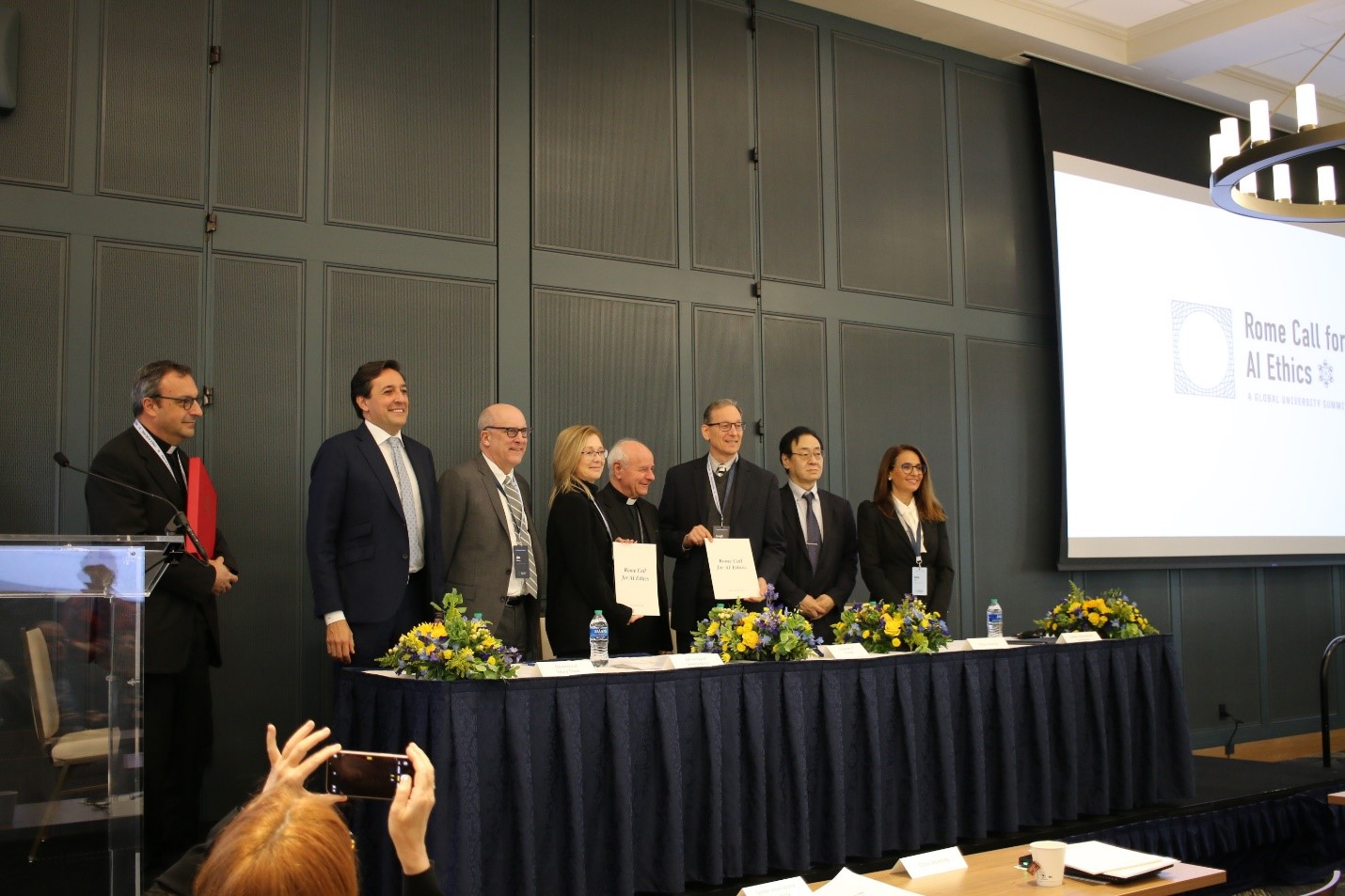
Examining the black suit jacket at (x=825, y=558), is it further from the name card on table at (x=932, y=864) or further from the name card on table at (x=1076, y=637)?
the name card on table at (x=932, y=864)

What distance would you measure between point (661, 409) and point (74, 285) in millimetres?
2681

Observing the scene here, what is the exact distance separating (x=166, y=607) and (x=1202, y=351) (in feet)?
21.8

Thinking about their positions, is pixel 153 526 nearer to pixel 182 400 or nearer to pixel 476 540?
pixel 182 400

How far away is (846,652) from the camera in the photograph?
4.14m

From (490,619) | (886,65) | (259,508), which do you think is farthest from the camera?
(886,65)

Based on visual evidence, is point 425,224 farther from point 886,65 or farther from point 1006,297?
point 1006,297

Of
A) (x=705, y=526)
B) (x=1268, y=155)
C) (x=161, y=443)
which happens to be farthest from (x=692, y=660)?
(x=1268, y=155)

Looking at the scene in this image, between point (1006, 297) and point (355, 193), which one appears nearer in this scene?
point (355, 193)

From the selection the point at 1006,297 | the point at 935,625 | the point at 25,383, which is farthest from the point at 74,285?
the point at 1006,297

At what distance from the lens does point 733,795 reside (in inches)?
145

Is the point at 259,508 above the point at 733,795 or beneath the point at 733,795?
above

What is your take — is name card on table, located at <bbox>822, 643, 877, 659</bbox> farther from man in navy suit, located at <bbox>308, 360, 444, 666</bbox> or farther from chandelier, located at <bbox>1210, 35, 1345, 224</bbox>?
chandelier, located at <bbox>1210, 35, 1345, 224</bbox>

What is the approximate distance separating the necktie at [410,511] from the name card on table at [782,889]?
7.31ft

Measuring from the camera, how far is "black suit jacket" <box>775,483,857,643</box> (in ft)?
16.8
